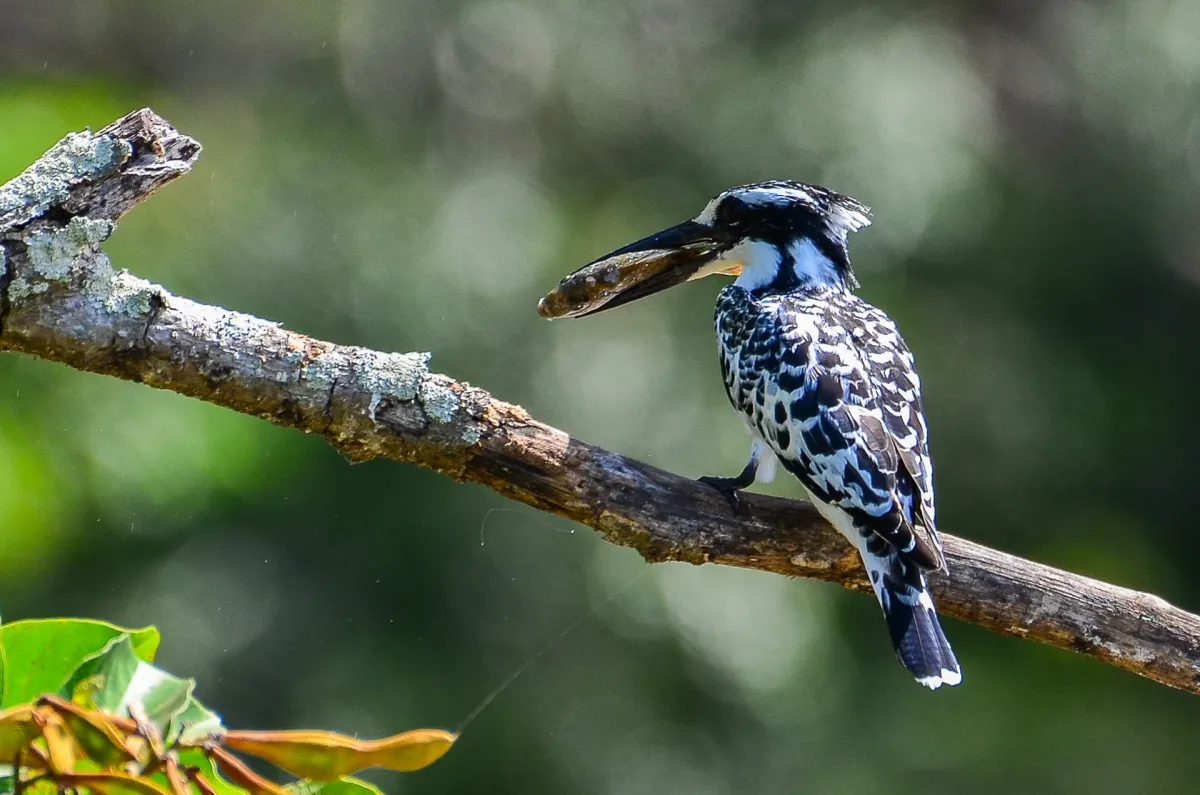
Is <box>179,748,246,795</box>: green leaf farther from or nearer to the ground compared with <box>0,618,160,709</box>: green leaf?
nearer to the ground

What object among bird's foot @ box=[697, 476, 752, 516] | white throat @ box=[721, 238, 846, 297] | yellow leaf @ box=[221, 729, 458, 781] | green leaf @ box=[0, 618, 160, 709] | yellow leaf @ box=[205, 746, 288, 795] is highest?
yellow leaf @ box=[205, 746, 288, 795]

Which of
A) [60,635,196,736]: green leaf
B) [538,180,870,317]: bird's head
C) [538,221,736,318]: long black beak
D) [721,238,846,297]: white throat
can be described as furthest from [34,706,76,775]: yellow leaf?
[721,238,846,297]: white throat

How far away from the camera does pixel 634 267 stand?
2.67 metres

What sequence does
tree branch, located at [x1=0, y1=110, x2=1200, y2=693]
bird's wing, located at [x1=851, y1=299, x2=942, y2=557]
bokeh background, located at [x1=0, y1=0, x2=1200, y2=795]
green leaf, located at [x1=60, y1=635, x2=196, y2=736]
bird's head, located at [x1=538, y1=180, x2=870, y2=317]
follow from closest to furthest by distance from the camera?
green leaf, located at [x1=60, y1=635, x2=196, y2=736], tree branch, located at [x1=0, y1=110, x2=1200, y2=693], bird's wing, located at [x1=851, y1=299, x2=942, y2=557], bird's head, located at [x1=538, y1=180, x2=870, y2=317], bokeh background, located at [x1=0, y1=0, x2=1200, y2=795]

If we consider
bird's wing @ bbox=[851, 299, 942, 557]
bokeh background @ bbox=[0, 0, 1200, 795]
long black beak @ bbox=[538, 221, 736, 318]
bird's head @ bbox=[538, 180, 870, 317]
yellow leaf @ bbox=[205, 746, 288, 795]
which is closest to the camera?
yellow leaf @ bbox=[205, 746, 288, 795]

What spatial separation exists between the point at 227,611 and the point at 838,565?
189 cm

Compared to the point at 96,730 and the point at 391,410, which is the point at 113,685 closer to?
the point at 96,730

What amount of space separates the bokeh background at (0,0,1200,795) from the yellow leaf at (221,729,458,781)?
245 centimetres

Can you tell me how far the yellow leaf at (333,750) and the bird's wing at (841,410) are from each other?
132cm

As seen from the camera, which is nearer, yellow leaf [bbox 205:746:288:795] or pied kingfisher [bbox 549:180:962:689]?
yellow leaf [bbox 205:746:288:795]

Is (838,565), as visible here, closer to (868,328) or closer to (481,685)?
(868,328)

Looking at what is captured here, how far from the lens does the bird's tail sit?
2.12 meters

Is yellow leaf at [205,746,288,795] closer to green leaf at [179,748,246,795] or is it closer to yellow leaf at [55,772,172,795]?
yellow leaf at [55,772,172,795]

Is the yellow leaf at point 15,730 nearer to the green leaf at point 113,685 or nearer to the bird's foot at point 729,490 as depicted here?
the green leaf at point 113,685
